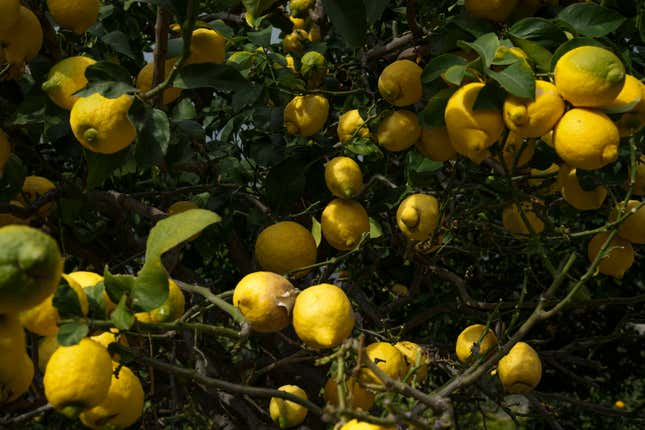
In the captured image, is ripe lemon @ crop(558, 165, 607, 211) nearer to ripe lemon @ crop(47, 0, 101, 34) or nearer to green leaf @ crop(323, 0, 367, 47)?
green leaf @ crop(323, 0, 367, 47)

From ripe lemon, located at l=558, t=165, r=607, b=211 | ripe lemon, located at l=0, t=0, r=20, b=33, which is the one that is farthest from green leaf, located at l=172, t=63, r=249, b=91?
ripe lemon, located at l=558, t=165, r=607, b=211

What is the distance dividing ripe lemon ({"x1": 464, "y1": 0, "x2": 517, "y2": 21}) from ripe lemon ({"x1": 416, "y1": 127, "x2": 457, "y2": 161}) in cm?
24

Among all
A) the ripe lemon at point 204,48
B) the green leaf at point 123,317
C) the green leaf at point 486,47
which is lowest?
the green leaf at point 123,317

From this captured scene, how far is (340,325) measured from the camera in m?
1.14

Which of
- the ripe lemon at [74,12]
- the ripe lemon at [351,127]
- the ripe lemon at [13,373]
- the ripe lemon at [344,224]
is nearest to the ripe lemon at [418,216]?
the ripe lemon at [344,224]

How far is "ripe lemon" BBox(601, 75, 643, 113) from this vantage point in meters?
1.25

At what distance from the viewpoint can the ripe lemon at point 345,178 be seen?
60.3 inches

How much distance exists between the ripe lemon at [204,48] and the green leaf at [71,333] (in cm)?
64

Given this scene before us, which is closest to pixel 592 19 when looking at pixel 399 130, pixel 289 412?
pixel 399 130

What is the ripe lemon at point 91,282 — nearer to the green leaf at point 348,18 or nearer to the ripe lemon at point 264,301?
the ripe lemon at point 264,301

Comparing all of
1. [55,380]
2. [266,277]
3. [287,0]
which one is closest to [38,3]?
[266,277]

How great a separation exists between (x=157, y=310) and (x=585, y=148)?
0.74 metres

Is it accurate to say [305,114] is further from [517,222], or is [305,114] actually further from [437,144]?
[517,222]

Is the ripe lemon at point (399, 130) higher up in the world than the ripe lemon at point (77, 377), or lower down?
lower down
